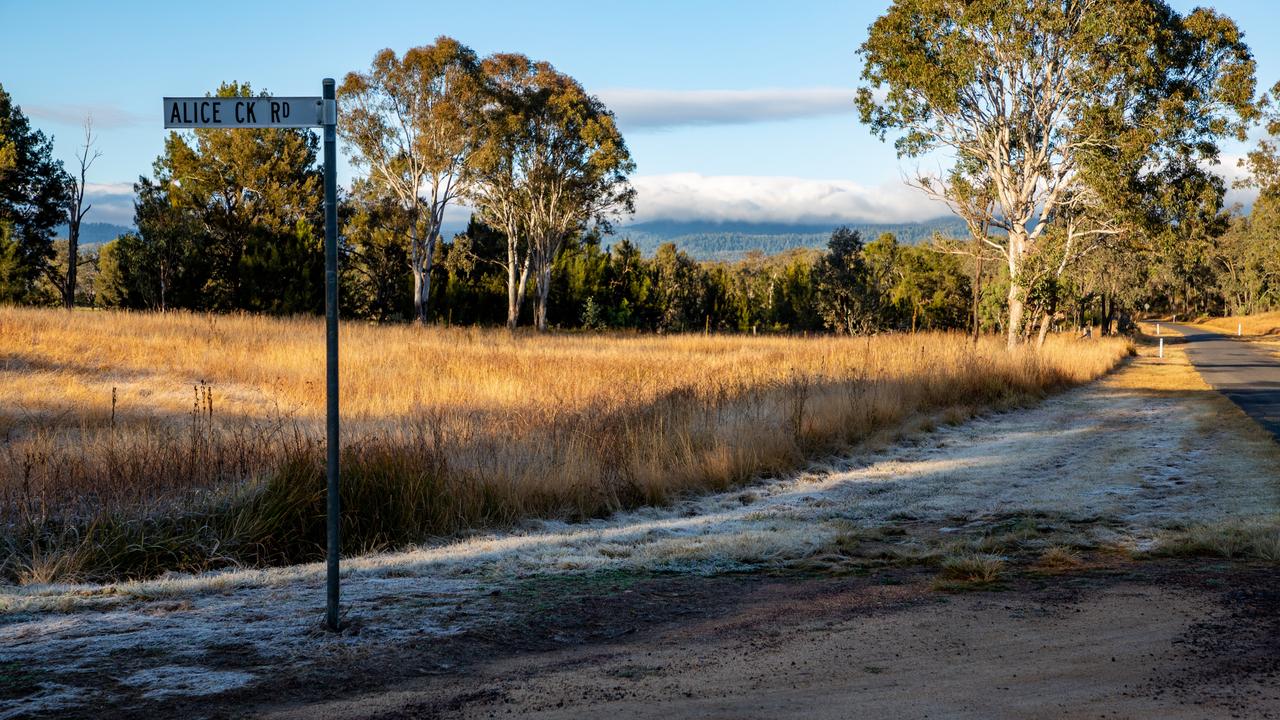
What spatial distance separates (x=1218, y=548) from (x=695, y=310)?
47.7m

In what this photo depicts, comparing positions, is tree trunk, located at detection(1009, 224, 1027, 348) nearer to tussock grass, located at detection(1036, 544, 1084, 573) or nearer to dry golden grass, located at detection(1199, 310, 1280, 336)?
tussock grass, located at detection(1036, 544, 1084, 573)

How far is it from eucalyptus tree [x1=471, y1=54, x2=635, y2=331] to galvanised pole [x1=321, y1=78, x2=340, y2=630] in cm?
3684

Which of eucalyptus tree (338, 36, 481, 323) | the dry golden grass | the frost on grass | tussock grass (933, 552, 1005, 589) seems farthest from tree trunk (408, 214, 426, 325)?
the dry golden grass

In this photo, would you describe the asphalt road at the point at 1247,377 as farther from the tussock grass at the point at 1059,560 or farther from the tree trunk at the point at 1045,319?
the tussock grass at the point at 1059,560

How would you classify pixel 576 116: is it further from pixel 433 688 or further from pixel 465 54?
pixel 433 688

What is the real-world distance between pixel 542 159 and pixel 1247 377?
1095 inches

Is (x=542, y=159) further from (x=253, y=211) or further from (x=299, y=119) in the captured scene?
(x=299, y=119)

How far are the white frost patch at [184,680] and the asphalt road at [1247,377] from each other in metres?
14.0

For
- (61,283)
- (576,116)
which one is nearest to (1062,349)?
(576,116)

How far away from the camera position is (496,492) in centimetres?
855

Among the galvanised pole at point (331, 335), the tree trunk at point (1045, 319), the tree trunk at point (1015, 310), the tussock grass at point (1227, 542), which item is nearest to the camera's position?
the galvanised pole at point (331, 335)

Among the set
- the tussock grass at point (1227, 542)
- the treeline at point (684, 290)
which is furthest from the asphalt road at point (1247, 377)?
the treeline at point (684, 290)

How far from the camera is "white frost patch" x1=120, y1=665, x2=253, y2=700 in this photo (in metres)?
4.07

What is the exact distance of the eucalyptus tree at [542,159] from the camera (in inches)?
1629
